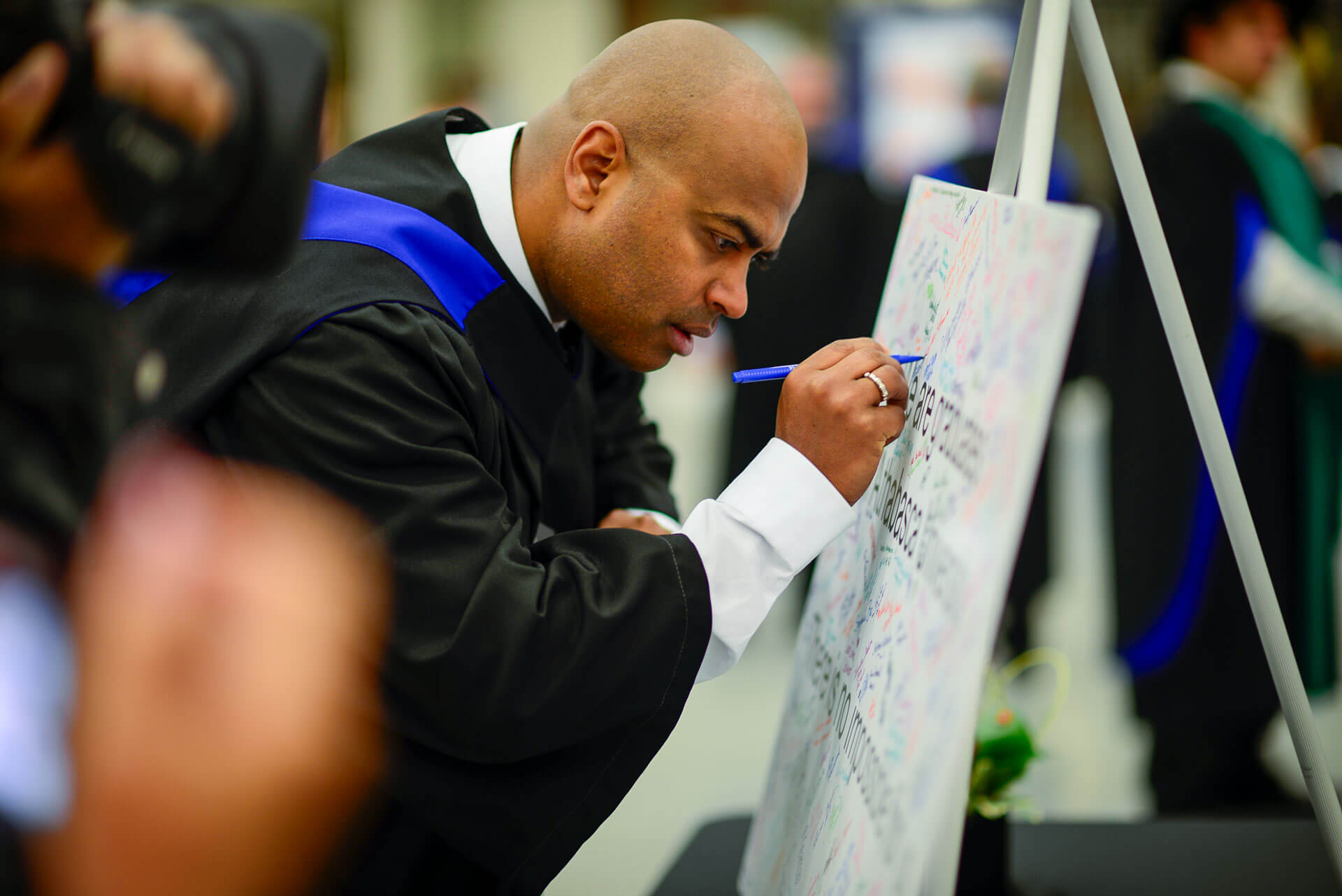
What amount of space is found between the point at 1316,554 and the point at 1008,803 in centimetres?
173

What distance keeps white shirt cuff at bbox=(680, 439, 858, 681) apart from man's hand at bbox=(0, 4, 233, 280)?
0.57m

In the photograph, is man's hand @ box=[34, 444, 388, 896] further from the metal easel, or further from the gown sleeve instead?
the metal easel

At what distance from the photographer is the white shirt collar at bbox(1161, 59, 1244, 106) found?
2.51m

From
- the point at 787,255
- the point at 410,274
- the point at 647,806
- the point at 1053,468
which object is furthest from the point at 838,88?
the point at 410,274

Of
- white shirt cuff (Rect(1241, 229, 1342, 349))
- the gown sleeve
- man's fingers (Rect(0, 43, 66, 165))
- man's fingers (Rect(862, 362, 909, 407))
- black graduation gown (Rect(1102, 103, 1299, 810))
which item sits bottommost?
black graduation gown (Rect(1102, 103, 1299, 810))

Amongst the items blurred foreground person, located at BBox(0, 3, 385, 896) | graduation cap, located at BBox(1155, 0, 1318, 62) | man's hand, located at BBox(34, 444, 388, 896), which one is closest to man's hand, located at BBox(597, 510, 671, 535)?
blurred foreground person, located at BBox(0, 3, 385, 896)

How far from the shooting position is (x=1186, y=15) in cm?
254

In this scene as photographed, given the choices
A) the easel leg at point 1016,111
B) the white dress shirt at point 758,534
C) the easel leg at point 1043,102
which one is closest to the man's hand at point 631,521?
the white dress shirt at point 758,534

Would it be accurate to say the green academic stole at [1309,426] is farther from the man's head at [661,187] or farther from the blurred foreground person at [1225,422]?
the man's head at [661,187]

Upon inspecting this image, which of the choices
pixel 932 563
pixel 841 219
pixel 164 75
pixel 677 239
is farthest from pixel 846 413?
pixel 841 219

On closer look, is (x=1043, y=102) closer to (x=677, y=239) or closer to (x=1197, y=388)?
(x=1197, y=388)

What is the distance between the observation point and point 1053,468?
3.20 meters

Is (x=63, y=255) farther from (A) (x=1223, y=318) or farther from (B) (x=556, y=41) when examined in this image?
(B) (x=556, y=41)

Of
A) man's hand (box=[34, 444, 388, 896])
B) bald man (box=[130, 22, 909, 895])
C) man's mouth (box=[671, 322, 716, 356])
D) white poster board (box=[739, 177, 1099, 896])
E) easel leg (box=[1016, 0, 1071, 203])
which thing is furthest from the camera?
man's mouth (box=[671, 322, 716, 356])
